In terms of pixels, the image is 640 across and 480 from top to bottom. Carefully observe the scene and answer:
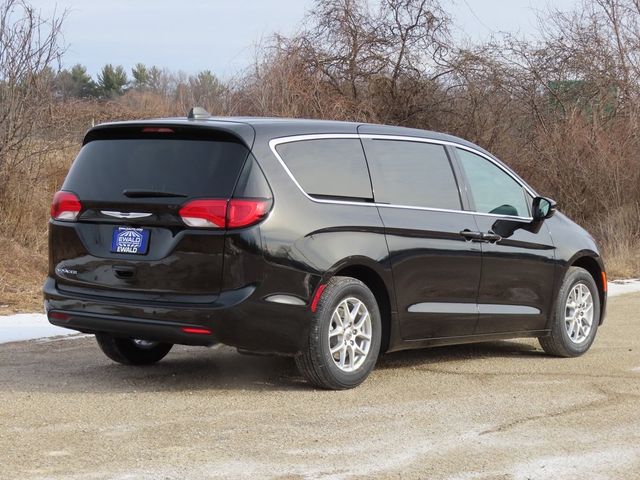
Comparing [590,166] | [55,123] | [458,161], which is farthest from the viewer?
[590,166]

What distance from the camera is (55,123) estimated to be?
14.7 meters

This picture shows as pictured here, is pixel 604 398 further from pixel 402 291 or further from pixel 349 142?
pixel 349 142

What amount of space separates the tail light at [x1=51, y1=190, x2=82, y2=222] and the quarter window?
9.49 ft

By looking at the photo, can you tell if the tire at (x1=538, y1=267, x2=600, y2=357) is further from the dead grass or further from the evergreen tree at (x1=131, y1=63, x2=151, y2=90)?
the evergreen tree at (x1=131, y1=63, x2=151, y2=90)

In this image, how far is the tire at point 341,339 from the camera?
24.3 feet

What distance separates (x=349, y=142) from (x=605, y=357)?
2.96 m

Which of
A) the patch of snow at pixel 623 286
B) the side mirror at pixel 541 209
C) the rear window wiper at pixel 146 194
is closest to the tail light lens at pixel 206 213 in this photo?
the rear window wiper at pixel 146 194

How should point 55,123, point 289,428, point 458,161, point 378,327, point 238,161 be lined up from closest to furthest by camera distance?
point 289,428 → point 238,161 → point 378,327 → point 458,161 → point 55,123

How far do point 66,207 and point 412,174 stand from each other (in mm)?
2418

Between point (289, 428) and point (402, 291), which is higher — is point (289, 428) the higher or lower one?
the lower one

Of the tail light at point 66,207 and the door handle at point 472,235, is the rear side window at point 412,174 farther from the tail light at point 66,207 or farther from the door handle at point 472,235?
the tail light at point 66,207

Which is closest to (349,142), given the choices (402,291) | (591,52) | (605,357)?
(402,291)

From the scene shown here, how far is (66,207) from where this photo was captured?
25.7 ft

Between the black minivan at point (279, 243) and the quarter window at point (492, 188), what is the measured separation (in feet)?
0.09
